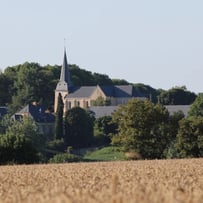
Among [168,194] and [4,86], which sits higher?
[4,86]

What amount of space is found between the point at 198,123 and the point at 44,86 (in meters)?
124

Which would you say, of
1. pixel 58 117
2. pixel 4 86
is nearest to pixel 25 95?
pixel 4 86

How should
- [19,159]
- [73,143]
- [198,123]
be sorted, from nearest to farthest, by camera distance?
[19,159]
[198,123]
[73,143]

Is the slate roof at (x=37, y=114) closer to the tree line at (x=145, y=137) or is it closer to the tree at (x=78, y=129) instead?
the tree at (x=78, y=129)

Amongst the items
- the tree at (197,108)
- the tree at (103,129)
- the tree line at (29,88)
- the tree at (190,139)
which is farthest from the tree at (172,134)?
the tree line at (29,88)

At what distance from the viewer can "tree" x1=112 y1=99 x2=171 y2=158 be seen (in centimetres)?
7344

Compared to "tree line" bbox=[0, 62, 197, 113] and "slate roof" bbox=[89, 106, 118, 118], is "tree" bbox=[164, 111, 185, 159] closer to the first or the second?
"slate roof" bbox=[89, 106, 118, 118]

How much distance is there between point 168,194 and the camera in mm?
10008

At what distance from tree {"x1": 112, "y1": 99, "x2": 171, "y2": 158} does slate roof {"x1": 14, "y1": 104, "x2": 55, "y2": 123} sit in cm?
9102

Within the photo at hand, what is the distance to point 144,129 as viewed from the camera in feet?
249

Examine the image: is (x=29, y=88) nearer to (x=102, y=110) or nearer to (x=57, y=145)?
(x=102, y=110)

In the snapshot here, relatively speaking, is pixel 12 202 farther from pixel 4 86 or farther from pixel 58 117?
pixel 4 86

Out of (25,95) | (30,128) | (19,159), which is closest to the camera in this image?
(19,159)

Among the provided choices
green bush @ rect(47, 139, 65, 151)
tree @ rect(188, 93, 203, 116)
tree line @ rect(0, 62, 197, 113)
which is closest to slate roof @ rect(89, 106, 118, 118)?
tree line @ rect(0, 62, 197, 113)
